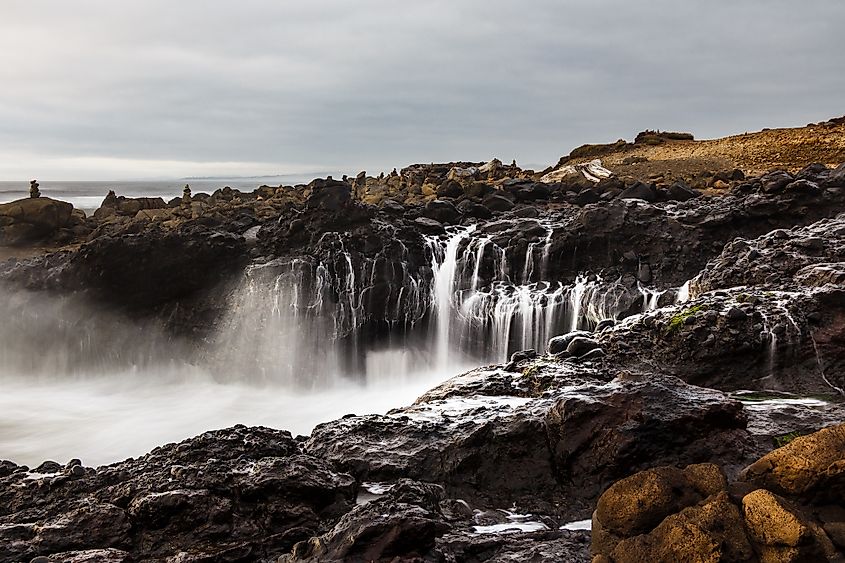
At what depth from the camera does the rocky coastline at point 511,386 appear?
19.4 ft

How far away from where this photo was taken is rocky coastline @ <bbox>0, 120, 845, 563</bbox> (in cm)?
593

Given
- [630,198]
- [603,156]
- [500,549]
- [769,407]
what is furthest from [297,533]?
[603,156]

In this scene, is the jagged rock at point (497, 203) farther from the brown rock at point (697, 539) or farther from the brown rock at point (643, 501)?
the brown rock at point (697, 539)

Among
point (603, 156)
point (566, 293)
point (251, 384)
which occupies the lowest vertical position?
point (251, 384)

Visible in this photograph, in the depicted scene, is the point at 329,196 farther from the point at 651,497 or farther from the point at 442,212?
the point at 651,497

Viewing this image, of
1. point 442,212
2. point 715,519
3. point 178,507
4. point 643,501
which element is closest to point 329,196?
point 442,212

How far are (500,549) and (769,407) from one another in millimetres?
5465

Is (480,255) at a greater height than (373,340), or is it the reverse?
(480,255)

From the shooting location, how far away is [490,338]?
1923 centimetres

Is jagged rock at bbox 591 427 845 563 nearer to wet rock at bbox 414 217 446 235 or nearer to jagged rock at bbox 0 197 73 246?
wet rock at bbox 414 217 446 235

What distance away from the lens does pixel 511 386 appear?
35.3ft

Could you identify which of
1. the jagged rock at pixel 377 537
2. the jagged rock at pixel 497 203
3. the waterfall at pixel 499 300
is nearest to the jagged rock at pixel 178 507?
the jagged rock at pixel 377 537

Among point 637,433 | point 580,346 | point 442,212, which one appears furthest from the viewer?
point 442,212

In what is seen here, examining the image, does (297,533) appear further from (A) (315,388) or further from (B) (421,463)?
(A) (315,388)
